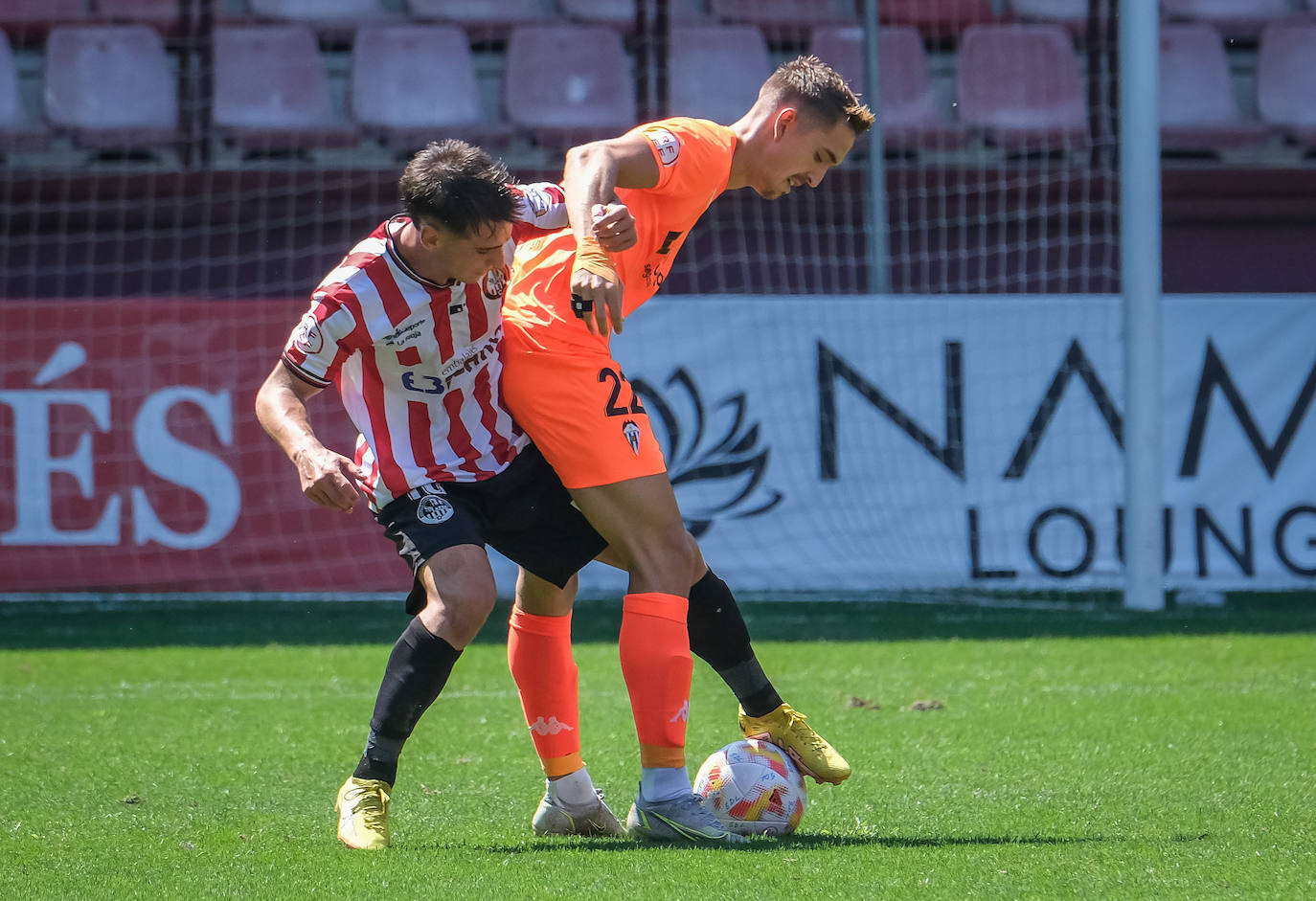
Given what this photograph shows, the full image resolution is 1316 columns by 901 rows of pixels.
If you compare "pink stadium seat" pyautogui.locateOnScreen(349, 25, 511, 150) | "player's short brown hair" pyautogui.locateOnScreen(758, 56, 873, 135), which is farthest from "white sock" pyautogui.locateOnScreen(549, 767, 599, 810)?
"pink stadium seat" pyautogui.locateOnScreen(349, 25, 511, 150)

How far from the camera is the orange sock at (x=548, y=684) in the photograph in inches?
131

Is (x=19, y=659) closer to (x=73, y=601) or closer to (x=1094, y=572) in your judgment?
(x=73, y=601)

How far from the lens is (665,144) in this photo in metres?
3.22

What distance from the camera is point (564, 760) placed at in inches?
130

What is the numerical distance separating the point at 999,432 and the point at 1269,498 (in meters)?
1.42

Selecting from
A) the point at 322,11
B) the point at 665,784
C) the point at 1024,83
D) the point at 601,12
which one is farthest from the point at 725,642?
the point at 322,11

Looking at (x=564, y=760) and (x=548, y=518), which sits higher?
(x=548, y=518)

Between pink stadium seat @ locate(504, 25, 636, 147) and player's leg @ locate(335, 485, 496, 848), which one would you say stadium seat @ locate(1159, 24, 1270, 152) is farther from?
player's leg @ locate(335, 485, 496, 848)

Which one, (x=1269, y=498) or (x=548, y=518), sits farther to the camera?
(x=1269, y=498)

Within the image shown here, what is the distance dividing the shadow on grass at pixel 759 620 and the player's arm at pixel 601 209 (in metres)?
3.77

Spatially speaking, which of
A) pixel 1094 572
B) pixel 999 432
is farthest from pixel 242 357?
pixel 1094 572

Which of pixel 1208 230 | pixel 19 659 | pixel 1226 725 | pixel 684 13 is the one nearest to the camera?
pixel 1226 725

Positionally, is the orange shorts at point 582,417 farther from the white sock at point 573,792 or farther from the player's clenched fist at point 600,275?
the white sock at point 573,792

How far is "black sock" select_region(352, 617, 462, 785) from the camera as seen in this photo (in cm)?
311
